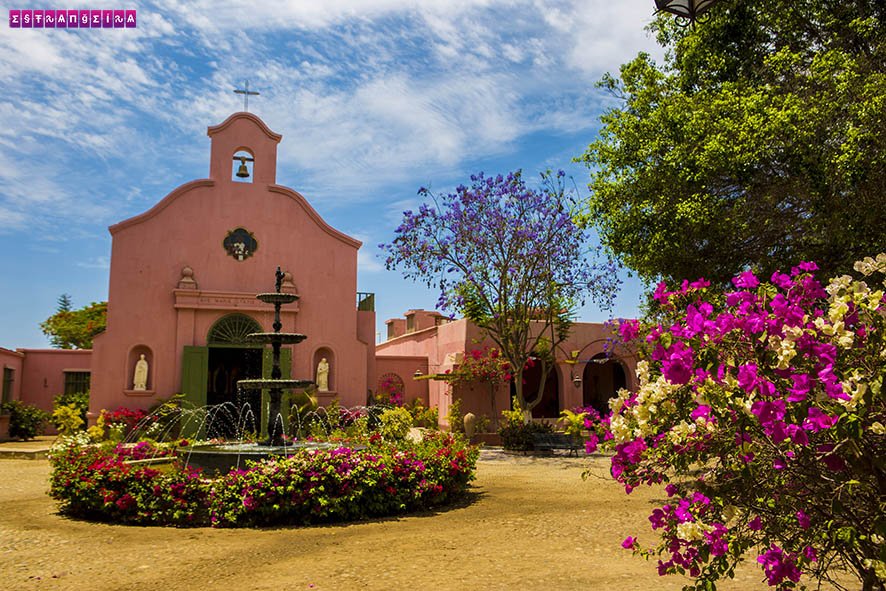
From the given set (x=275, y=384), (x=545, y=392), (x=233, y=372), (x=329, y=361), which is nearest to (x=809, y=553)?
(x=275, y=384)

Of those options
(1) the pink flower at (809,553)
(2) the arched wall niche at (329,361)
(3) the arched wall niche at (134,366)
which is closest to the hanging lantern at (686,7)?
(1) the pink flower at (809,553)

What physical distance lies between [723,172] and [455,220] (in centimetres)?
943

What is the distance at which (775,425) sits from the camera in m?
2.85

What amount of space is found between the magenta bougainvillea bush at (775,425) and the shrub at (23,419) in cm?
2300

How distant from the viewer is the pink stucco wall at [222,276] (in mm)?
18781

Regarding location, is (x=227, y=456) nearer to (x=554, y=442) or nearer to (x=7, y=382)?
(x=554, y=442)

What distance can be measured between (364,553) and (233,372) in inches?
719

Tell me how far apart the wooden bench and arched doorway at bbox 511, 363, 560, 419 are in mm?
10179

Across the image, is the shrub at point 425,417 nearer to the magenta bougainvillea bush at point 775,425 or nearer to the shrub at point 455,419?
the shrub at point 455,419

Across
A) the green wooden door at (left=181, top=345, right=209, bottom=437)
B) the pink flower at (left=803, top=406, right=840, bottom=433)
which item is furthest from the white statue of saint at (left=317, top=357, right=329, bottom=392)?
the pink flower at (left=803, top=406, right=840, bottom=433)

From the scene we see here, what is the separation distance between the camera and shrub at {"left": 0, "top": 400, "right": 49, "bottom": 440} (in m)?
21.2

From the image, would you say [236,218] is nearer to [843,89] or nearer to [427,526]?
[427,526]

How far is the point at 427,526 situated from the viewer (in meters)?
A: 8.21

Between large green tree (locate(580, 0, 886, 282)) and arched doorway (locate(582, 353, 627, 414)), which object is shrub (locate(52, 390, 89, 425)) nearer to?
large green tree (locate(580, 0, 886, 282))
